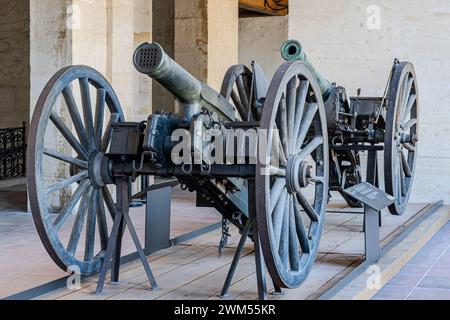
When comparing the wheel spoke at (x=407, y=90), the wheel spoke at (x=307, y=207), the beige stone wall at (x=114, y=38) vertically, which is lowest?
the wheel spoke at (x=307, y=207)

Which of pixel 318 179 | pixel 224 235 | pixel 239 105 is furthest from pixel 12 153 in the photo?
pixel 318 179

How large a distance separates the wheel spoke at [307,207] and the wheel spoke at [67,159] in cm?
130

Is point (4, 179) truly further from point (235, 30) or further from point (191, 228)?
point (191, 228)

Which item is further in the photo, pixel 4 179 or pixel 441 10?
pixel 4 179

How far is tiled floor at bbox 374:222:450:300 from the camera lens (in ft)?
17.5

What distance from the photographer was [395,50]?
920cm

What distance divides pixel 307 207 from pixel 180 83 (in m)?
1.14

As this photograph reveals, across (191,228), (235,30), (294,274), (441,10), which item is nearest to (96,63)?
(191,228)

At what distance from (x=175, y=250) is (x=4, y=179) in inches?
253

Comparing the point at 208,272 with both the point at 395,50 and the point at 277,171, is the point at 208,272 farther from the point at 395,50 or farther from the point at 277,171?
the point at 395,50

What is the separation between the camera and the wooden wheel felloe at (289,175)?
4.20 metres

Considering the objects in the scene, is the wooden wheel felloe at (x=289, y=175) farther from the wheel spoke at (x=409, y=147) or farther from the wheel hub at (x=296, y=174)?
the wheel spoke at (x=409, y=147)

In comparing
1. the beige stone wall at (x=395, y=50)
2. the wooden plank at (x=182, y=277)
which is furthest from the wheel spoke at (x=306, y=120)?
the beige stone wall at (x=395, y=50)
